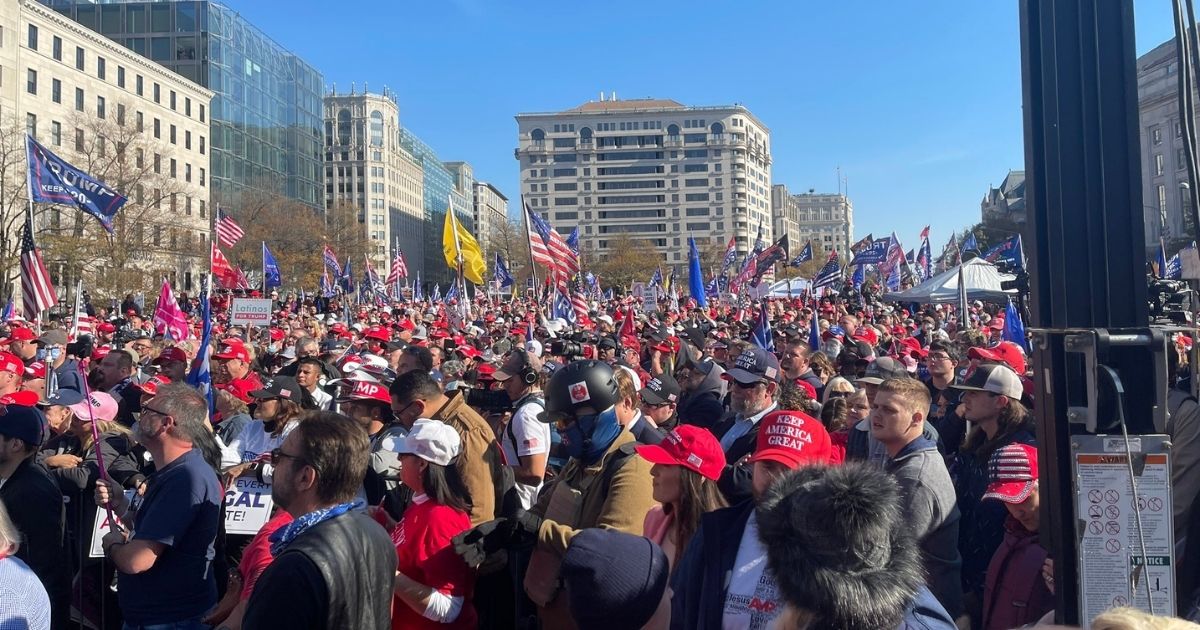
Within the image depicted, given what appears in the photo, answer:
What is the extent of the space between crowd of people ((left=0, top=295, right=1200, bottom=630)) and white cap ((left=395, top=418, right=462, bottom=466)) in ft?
0.05

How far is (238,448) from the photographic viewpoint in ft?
20.5

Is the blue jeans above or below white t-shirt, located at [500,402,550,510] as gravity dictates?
below

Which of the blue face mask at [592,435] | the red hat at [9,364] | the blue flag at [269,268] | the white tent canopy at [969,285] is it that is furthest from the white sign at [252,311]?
the blue flag at [269,268]

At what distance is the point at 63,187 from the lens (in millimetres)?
15570

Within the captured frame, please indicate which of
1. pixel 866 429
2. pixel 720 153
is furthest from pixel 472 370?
pixel 720 153

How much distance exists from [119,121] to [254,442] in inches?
1974

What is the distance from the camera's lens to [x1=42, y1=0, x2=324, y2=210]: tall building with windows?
2896 inches

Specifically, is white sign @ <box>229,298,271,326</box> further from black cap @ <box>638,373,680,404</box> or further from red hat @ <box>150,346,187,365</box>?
black cap @ <box>638,373,680,404</box>

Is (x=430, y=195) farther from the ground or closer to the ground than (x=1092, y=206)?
farther from the ground

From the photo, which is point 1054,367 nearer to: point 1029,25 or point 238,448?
point 1029,25

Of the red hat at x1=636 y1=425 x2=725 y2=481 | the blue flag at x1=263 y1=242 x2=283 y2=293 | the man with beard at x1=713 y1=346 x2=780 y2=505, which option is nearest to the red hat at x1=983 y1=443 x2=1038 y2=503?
the red hat at x1=636 y1=425 x2=725 y2=481

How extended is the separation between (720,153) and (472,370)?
150210 millimetres

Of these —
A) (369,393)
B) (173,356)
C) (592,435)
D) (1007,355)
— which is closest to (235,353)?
(173,356)

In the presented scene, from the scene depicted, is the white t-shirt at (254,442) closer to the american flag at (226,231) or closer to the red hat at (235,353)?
the red hat at (235,353)
